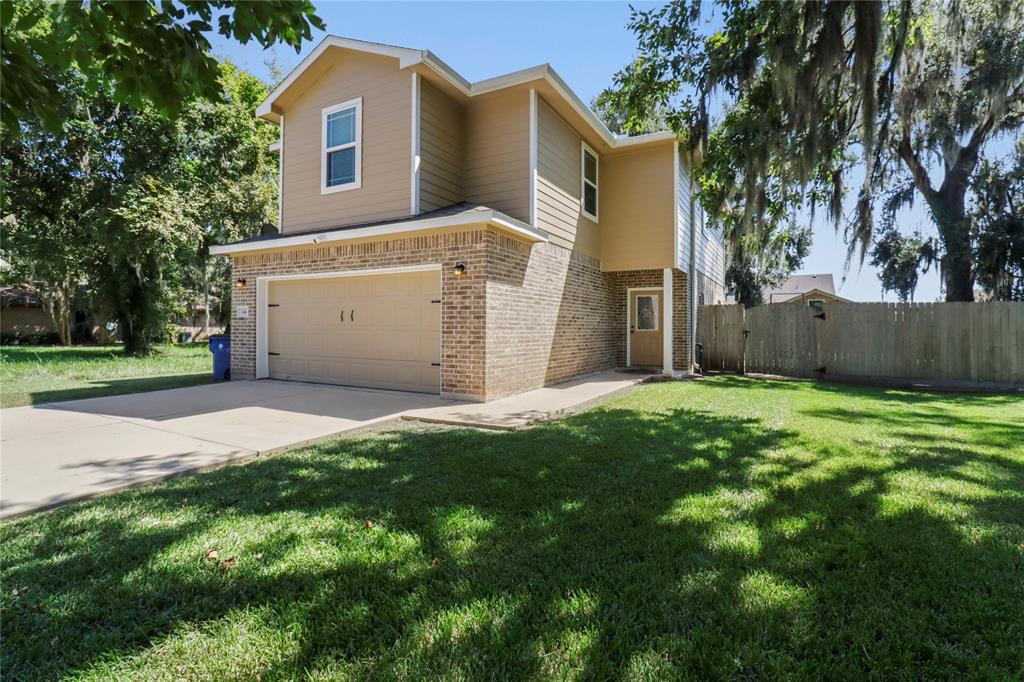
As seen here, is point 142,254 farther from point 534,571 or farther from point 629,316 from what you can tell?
point 534,571

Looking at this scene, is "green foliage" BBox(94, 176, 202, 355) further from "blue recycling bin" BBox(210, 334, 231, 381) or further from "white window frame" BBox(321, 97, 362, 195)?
"white window frame" BBox(321, 97, 362, 195)

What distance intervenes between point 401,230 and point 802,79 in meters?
5.74

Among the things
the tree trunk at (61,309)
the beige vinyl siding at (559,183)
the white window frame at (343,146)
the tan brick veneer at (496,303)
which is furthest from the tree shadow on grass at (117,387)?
the tree trunk at (61,309)

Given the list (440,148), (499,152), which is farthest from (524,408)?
(440,148)

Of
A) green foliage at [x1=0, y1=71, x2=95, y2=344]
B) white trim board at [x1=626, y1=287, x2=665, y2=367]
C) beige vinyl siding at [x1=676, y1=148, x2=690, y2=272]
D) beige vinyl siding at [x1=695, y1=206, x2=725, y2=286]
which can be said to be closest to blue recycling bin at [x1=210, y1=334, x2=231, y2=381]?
green foliage at [x1=0, y1=71, x2=95, y2=344]

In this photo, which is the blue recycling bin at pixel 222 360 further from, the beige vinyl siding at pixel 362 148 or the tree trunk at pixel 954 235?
the tree trunk at pixel 954 235

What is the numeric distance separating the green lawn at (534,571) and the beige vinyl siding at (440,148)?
214 inches

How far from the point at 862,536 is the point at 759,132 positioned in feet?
21.0

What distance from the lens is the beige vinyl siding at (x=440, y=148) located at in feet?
26.5

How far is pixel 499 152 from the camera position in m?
8.52

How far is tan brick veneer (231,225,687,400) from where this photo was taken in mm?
7105

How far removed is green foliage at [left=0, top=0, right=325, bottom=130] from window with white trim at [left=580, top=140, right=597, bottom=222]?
26.1ft

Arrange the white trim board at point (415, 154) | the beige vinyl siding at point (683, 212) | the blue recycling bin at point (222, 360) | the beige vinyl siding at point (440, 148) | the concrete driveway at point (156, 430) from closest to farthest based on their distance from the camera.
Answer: the concrete driveway at point (156, 430), the white trim board at point (415, 154), the beige vinyl siding at point (440, 148), the blue recycling bin at point (222, 360), the beige vinyl siding at point (683, 212)

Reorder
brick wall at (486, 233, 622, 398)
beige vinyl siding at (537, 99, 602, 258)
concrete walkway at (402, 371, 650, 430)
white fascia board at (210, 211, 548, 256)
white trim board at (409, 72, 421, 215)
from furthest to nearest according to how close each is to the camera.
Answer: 1. beige vinyl siding at (537, 99, 602, 258)
2. white trim board at (409, 72, 421, 215)
3. brick wall at (486, 233, 622, 398)
4. white fascia board at (210, 211, 548, 256)
5. concrete walkway at (402, 371, 650, 430)
